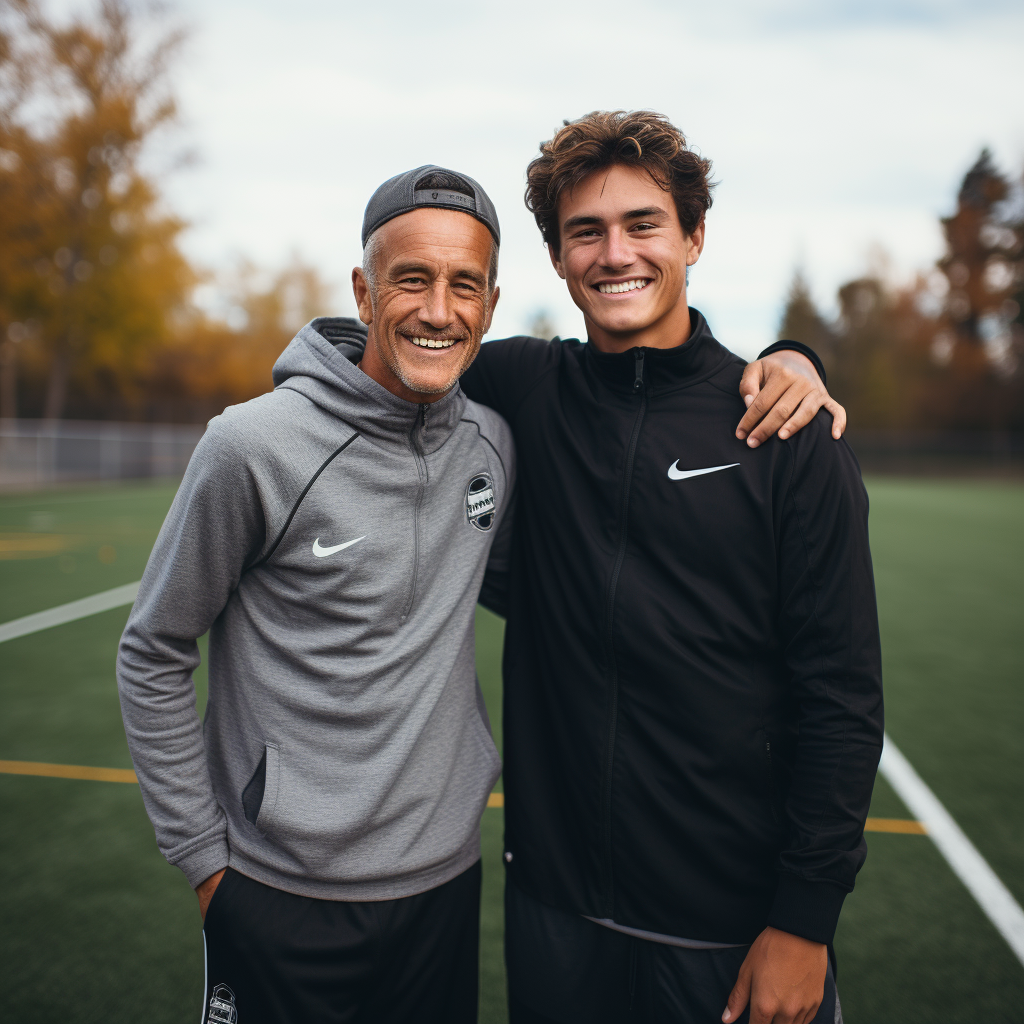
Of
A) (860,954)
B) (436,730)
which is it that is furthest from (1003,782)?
(436,730)

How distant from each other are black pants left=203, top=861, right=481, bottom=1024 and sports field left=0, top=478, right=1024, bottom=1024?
3.19 feet

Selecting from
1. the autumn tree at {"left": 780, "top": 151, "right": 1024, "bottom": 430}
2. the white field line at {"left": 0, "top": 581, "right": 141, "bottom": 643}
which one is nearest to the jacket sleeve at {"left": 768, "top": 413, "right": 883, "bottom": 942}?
the white field line at {"left": 0, "top": 581, "right": 141, "bottom": 643}

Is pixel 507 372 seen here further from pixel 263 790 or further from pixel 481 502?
pixel 263 790

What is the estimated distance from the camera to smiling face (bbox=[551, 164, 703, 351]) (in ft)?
6.22

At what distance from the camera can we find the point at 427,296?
1.84 meters

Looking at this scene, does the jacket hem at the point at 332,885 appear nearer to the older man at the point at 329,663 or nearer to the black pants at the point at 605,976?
the older man at the point at 329,663

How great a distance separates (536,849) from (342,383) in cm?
119

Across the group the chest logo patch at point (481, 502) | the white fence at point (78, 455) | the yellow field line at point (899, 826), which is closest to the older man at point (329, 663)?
the chest logo patch at point (481, 502)

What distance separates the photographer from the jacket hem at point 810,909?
5.19 ft

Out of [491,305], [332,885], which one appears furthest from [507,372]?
[332,885]

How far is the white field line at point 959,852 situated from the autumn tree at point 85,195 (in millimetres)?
21762

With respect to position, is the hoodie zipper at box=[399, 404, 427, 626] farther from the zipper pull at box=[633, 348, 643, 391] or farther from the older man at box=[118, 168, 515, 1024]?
the zipper pull at box=[633, 348, 643, 391]

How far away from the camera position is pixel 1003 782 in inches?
169

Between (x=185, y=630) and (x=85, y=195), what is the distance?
74.6 feet
